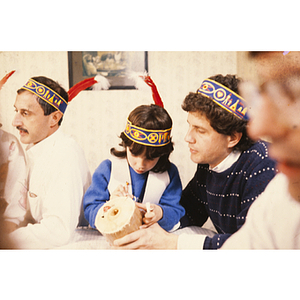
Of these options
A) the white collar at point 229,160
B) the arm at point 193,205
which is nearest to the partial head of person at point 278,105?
the white collar at point 229,160

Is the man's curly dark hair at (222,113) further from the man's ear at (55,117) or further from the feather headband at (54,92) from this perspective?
the man's ear at (55,117)

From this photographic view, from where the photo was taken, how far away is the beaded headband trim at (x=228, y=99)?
1805mm

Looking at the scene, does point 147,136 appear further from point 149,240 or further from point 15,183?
point 15,183

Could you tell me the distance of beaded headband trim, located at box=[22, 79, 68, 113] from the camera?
6.27ft

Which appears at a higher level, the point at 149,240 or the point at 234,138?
the point at 234,138

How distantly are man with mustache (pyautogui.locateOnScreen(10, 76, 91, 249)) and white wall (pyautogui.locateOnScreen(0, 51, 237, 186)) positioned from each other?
0.17 feet

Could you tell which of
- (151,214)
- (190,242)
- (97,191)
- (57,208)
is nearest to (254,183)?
(190,242)

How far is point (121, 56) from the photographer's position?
1891mm

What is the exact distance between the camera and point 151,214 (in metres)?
1.85

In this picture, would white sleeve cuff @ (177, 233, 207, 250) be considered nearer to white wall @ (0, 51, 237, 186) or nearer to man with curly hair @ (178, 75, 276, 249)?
man with curly hair @ (178, 75, 276, 249)

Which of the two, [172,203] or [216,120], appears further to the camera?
[172,203]

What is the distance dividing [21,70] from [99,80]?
1.58 ft

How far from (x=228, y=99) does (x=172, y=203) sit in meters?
0.72

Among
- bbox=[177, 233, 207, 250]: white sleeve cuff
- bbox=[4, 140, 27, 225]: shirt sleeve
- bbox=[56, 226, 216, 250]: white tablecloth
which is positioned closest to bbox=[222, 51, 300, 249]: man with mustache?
bbox=[177, 233, 207, 250]: white sleeve cuff
